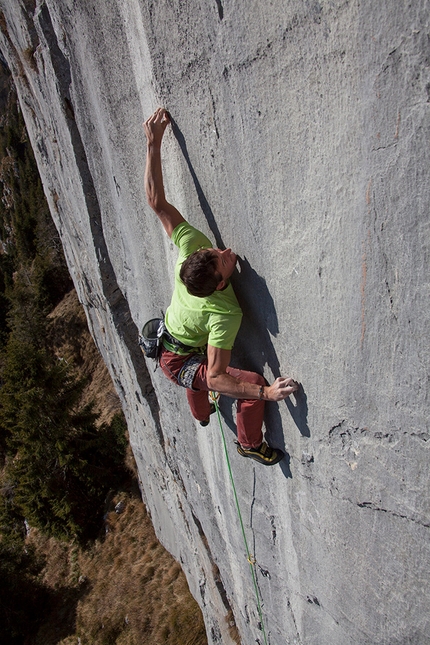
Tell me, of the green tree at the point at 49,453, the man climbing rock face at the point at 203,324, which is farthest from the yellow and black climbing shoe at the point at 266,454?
the green tree at the point at 49,453

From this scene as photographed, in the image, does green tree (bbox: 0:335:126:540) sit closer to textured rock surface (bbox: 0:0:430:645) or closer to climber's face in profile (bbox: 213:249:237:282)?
textured rock surface (bbox: 0:0:430:645)

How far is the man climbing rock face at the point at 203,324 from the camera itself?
9.41ft

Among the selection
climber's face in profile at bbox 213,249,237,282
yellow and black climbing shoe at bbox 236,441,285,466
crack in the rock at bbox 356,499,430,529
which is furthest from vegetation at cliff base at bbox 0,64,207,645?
climber's face in profile at bbox 213,249,237,282

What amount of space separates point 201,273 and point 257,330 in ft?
2.36

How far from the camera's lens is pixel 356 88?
1.97 metres

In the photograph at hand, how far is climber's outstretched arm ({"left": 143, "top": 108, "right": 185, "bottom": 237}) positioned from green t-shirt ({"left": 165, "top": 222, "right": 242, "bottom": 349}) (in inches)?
4.9

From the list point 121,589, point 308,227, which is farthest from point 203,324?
point 121,589

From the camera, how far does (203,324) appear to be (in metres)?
3.19

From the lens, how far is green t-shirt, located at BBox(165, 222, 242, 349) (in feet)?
10.0

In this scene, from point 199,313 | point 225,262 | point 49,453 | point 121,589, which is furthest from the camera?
point 49,453

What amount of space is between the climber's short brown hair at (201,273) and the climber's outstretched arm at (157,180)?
0.66 meters

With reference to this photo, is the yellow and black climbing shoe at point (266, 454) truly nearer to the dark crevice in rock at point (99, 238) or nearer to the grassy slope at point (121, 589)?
the dark crevice in rock at point (99, 238)

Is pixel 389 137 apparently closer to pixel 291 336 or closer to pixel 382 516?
pixel 291 336

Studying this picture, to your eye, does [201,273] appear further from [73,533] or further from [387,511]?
[73,533]
